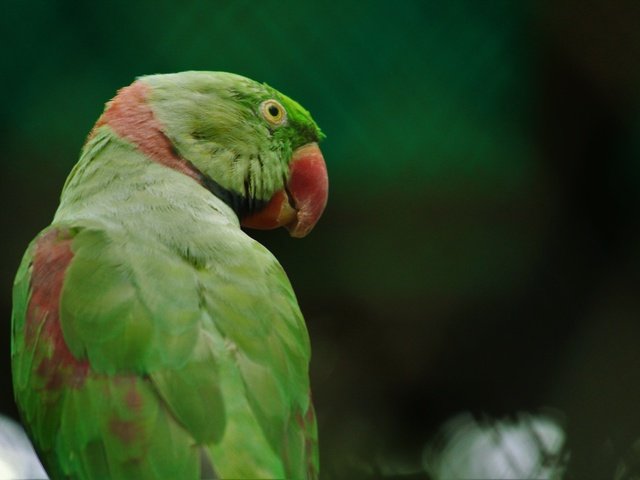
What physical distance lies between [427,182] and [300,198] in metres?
0.66

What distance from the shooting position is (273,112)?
2.17m

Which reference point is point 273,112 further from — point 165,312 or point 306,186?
point 165,312

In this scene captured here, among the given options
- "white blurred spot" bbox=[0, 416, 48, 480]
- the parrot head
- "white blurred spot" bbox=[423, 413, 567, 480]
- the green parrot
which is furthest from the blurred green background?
the green parrot

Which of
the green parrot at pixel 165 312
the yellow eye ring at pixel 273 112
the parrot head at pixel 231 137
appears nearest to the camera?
the green parrot at pixel 165 312

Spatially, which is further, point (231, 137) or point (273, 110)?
point (273, 110)

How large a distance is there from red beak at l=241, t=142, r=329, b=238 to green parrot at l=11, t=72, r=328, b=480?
69 mm

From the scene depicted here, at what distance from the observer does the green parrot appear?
157 centimetres

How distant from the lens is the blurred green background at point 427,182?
2.57 meters

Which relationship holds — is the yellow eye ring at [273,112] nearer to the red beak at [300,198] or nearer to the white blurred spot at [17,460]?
the red beak at [300,198]

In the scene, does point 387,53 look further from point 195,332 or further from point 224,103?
point 195,332

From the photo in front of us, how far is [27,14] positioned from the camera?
8.26 ft

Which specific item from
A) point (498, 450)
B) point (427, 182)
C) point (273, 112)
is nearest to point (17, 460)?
point (273, 112)

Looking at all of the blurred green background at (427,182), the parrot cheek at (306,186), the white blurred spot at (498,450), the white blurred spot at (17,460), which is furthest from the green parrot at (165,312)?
the white blurred spot at (498,450)

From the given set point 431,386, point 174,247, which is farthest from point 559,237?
point 174,247
